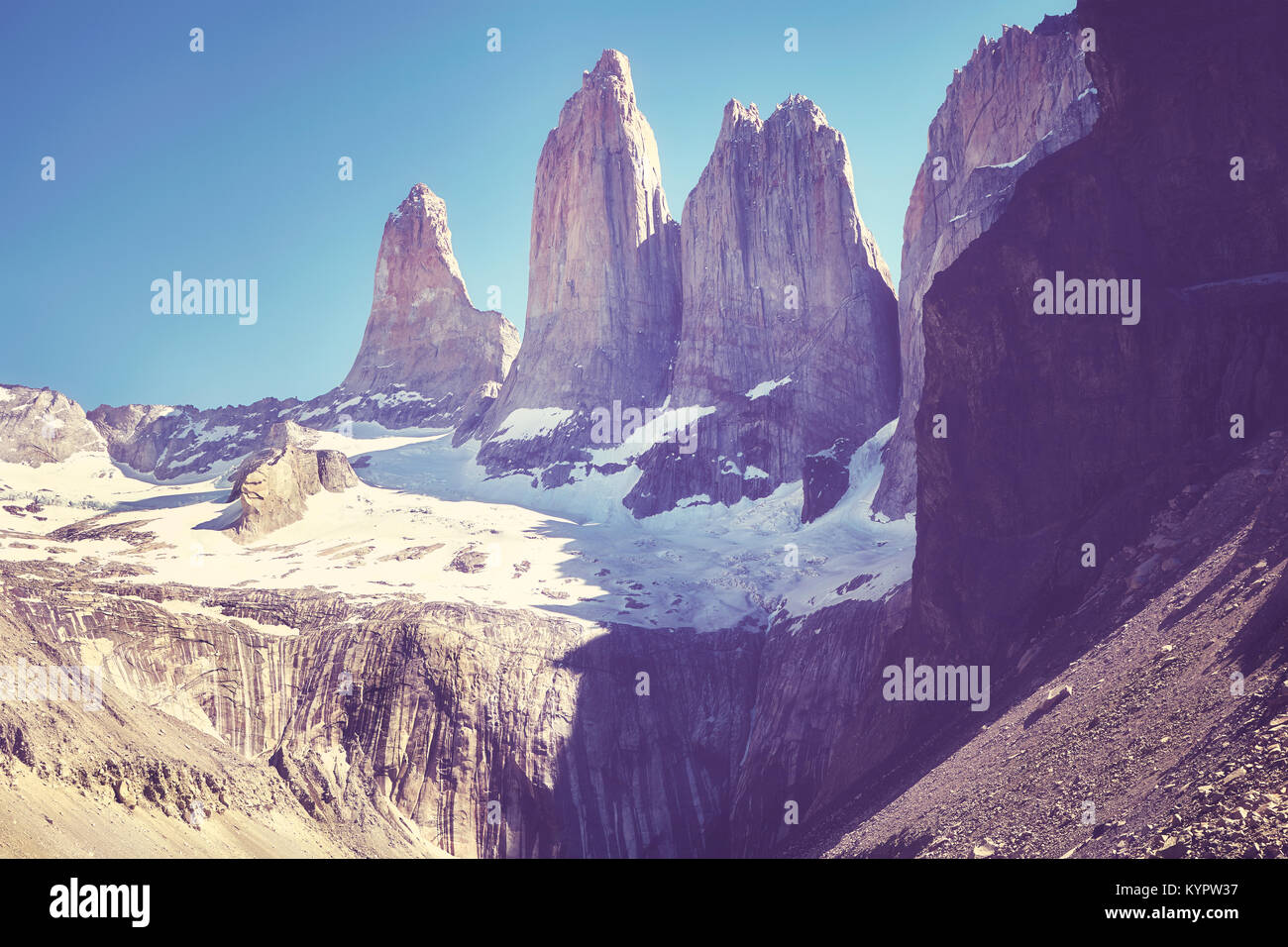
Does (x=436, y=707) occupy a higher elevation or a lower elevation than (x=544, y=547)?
lower

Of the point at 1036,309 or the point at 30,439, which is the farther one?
the point at 30,439

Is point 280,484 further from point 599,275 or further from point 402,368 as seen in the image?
point 402,368

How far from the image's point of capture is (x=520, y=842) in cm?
6162

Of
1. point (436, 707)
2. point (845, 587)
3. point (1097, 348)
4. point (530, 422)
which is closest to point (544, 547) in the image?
point (845, 587)

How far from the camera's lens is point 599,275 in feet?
475

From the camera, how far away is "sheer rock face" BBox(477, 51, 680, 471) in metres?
142

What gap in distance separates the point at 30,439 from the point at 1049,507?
14840 cm

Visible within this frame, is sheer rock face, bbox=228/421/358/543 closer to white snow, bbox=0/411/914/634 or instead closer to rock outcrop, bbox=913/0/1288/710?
white snow, bbox=0/411/914/634

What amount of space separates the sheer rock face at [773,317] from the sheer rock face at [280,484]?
31.7 metres

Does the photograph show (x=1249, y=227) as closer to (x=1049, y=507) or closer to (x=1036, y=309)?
(x=1036, y=309)

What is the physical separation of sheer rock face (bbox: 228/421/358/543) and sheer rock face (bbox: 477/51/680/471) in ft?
76.6

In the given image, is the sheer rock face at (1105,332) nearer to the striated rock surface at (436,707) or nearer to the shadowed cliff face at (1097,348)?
the shadowed cliff face at (1097,348)

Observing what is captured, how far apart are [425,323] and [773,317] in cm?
7327
